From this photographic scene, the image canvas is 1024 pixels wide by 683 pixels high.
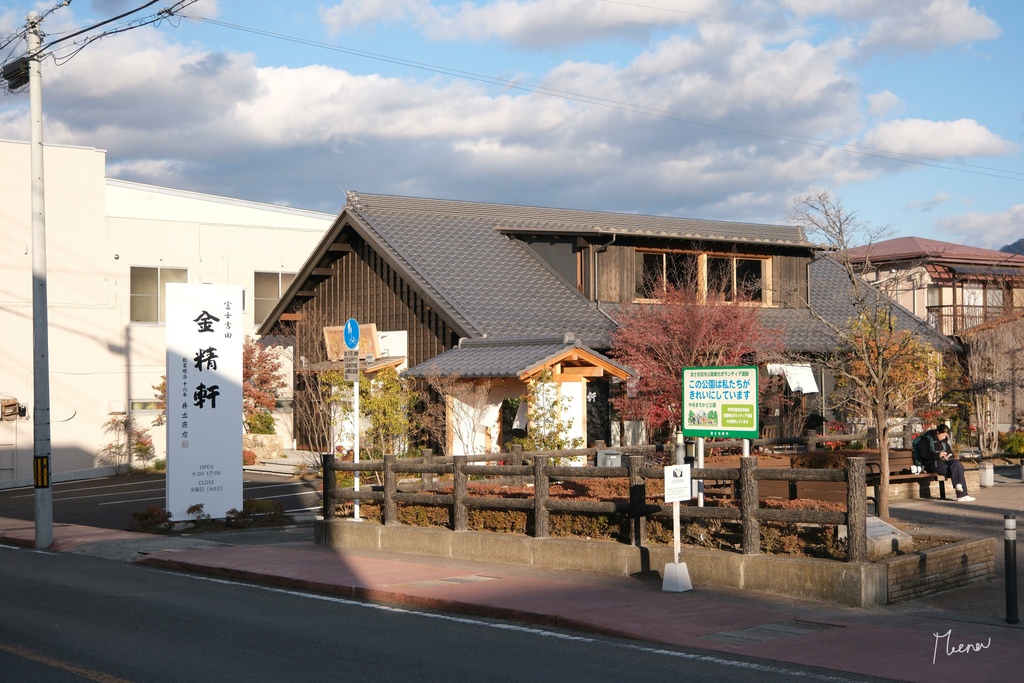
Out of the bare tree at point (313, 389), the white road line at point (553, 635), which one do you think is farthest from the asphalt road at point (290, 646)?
the bare tree at point (313, 389)

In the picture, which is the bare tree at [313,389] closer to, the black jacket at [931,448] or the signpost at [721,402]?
the black jacket at [931,448]

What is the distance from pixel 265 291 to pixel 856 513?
30.3 m

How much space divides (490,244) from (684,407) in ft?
62.4

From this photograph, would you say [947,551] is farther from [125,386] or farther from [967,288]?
[967,288]

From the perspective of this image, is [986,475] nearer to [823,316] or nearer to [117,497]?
[823,316]

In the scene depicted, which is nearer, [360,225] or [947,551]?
[947,551]

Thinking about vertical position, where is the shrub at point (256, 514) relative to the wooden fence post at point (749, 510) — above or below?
below

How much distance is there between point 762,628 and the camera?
10.3m

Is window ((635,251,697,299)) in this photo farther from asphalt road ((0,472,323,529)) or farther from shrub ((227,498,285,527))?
shrub ((227,498,285,527))

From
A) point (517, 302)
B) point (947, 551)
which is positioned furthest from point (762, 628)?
point (517, 302)

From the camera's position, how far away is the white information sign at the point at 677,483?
1224cm

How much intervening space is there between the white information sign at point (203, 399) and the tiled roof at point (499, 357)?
6049 mm

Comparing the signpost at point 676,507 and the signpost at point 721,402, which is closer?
the signpost at point 676,507

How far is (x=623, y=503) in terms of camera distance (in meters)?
13.6
